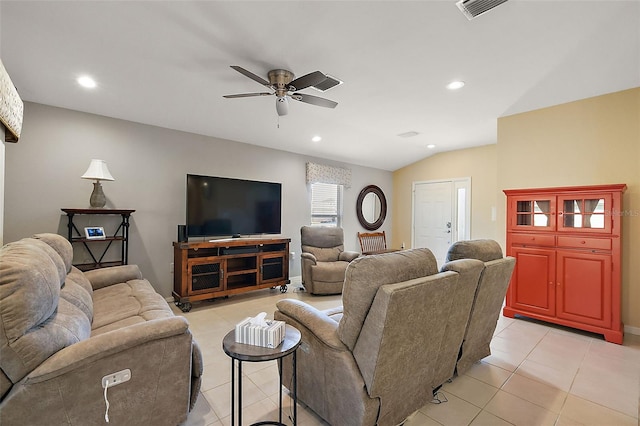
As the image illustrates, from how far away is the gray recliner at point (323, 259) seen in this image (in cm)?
440

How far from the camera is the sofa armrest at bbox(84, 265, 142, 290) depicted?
279 centimetres

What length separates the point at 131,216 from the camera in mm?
3686

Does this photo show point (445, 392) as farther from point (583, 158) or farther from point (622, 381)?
point (583, 158)

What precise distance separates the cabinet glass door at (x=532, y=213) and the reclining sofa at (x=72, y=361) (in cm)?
370

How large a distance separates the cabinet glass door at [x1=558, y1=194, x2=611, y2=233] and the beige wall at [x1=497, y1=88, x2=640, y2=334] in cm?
33

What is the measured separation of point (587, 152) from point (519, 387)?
278 cm

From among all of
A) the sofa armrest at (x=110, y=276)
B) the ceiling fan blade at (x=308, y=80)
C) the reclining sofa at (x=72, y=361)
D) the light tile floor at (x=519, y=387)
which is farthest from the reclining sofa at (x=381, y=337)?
the sofa armrest at (x=110, y=276)

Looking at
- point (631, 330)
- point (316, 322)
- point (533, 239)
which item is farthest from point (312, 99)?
point (631, 330)

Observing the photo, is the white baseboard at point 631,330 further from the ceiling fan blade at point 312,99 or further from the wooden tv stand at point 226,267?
the wooden tv stand at point 226,267

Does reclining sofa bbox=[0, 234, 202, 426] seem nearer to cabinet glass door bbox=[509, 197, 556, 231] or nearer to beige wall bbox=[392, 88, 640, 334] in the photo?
cabinet glass door bbox=[509, 197, 556, 231]

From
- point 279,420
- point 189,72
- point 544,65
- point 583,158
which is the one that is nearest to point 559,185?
point 583,158

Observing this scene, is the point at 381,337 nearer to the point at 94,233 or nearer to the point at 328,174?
the point at 94,233

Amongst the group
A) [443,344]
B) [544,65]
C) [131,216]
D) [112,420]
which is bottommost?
[112,420]

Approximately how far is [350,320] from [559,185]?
3.47 meters
